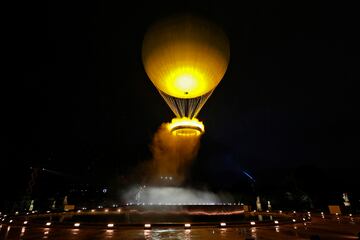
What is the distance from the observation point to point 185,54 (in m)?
15.7

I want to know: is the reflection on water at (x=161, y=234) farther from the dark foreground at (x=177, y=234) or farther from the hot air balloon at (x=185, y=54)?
the hot air balloon at (x=185, y=54)

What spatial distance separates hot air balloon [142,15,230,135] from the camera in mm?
15422

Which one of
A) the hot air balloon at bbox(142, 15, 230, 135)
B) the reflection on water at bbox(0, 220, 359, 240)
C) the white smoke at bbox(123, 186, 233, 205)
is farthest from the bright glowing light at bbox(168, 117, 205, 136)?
the white smoke at bbox(123, 186, 233, 205)

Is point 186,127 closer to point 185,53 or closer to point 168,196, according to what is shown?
point 185,53

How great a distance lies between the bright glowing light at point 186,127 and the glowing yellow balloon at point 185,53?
2.75 metres

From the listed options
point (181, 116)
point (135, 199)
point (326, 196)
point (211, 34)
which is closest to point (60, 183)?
point (135, 199)

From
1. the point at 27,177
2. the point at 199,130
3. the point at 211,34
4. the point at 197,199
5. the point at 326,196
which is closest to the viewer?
the point at 211,34

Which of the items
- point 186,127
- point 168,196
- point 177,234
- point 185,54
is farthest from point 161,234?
point 168,196

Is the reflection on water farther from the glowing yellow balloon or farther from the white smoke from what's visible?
the white smoke

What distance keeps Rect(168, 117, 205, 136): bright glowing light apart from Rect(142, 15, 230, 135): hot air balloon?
7.32ft

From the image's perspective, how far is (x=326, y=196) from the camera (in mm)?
42031

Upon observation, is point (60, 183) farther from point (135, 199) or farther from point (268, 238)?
point (268, 238)

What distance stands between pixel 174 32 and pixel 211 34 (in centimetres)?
243

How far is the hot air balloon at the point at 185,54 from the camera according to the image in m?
15.4
